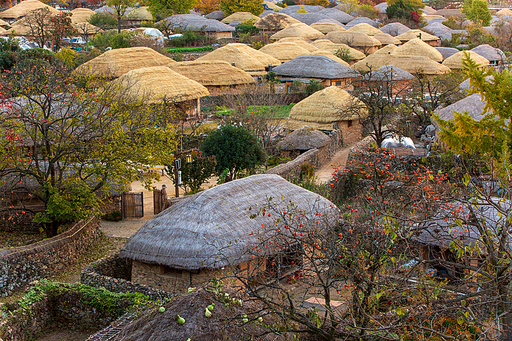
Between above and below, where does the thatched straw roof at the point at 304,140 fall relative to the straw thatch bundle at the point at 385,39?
below

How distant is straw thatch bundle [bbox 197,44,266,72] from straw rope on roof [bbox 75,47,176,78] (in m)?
4.66

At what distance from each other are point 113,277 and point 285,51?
1399 inches

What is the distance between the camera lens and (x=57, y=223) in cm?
1480

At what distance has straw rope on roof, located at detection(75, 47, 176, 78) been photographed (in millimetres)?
31625

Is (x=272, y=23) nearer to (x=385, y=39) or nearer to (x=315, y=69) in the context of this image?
(x=385, y=39)

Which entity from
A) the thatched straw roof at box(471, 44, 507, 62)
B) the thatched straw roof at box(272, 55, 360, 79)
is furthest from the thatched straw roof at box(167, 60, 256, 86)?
the thatched straw roof at box(471, 44, 507, 62)

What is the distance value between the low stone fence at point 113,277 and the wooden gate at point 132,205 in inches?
192

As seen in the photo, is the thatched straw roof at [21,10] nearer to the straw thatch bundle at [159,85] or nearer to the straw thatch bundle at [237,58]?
the straw thatch bundle at [237,58]

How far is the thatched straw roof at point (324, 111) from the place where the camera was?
26078 mm

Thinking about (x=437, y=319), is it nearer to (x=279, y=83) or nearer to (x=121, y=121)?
(x=121, y=121)

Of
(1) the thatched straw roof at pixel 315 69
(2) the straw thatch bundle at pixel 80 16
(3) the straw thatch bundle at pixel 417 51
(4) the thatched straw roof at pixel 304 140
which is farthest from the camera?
(2) the straw thatch bundle at pixel 80 16

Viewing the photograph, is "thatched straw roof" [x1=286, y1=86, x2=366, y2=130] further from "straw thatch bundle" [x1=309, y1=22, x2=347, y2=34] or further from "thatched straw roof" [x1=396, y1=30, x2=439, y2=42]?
"straw thatch bundle" [x1=309, y1=22, x2=347, y2=34]

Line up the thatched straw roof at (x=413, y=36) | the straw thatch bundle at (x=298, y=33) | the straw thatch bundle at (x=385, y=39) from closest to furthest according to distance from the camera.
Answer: the straw thatch bundle at (x=298, y=33)
the straw thatch bundle at (x=385, y=39)
the thatched straw roof at (x=413, y=36)

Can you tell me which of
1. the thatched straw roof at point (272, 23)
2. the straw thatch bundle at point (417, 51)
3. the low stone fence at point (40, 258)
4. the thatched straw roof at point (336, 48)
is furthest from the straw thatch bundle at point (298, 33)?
the low stone fence at point (40, 258)
